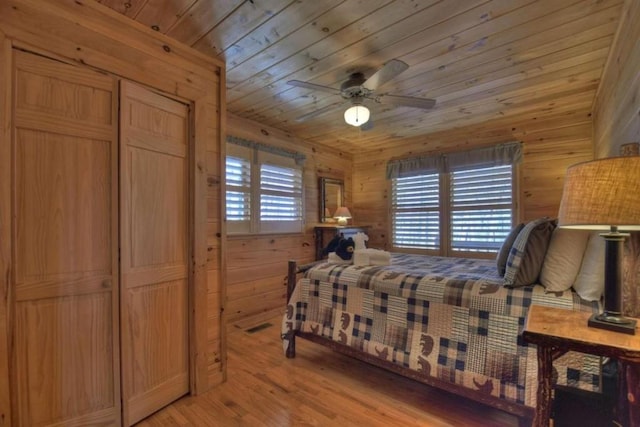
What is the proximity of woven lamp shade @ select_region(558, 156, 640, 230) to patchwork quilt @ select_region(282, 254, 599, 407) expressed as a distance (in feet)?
2.49

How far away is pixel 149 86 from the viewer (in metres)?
1.92

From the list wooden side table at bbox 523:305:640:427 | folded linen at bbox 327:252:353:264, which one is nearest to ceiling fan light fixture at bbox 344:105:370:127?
folded linen at bbox 327:252:353:264

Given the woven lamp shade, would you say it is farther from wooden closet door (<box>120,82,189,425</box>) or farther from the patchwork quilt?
wooden closet door (<box>120,82,189,425</box>)

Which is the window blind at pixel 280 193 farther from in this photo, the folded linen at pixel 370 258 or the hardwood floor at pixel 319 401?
the hardwood floor at pixel 319 401

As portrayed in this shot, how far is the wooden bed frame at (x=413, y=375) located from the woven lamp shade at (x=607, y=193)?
3.72 feet

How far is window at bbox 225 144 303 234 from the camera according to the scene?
3.68 meters

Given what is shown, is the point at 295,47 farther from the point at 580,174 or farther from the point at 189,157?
the point at 580,174

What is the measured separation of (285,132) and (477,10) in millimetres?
2892

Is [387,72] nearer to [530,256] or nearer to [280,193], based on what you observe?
[530,256]

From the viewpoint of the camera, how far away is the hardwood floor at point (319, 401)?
188cm

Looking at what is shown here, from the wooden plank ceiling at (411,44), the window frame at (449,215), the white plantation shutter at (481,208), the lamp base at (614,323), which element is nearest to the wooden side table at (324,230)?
the window frame at (449,215)

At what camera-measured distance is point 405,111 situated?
3.58m

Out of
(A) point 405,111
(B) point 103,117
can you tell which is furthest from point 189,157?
(A) point 405,111

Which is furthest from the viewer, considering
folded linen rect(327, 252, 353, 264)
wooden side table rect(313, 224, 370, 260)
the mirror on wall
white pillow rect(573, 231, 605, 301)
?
the mirror on wall
